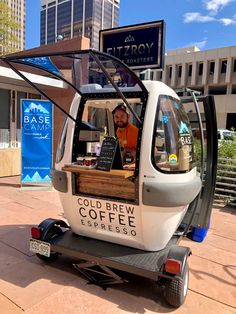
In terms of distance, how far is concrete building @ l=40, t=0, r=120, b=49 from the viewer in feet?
41.7

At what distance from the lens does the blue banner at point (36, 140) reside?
7.71 meters

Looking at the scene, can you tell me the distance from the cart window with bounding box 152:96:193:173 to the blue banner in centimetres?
515

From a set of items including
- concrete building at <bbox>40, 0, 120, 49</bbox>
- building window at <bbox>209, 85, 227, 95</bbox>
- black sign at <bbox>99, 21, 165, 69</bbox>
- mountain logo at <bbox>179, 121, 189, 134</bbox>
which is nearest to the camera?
mountain logo at <bbox>179, 121, 189, 134</bbox>

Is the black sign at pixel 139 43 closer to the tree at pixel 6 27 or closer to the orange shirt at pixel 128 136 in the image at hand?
the orange shirt at pixel 128 136

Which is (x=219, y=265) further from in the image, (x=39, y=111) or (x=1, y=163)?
(x=1, y=163)

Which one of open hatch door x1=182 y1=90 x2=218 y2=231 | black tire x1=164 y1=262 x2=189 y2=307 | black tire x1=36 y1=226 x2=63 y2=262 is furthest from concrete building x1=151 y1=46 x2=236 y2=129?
black tire x1=164 y1=262 x2=189 y2=307

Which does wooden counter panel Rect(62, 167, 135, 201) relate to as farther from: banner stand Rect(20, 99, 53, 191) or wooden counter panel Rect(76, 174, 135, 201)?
banner stand Rect(20, 99, 53, 191)

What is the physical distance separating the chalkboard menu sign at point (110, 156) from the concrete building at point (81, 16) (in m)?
8.73

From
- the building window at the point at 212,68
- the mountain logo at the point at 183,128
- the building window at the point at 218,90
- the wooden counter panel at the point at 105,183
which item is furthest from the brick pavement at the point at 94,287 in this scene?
the building window at the point at 218,90

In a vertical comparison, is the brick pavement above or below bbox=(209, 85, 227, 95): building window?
below

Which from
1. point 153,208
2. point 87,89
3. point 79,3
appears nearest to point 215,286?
point 153,208

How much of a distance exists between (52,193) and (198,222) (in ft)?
14.2

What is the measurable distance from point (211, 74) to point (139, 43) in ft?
117

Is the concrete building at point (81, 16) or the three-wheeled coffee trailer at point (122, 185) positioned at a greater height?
the concrete building at point (81, 16)
